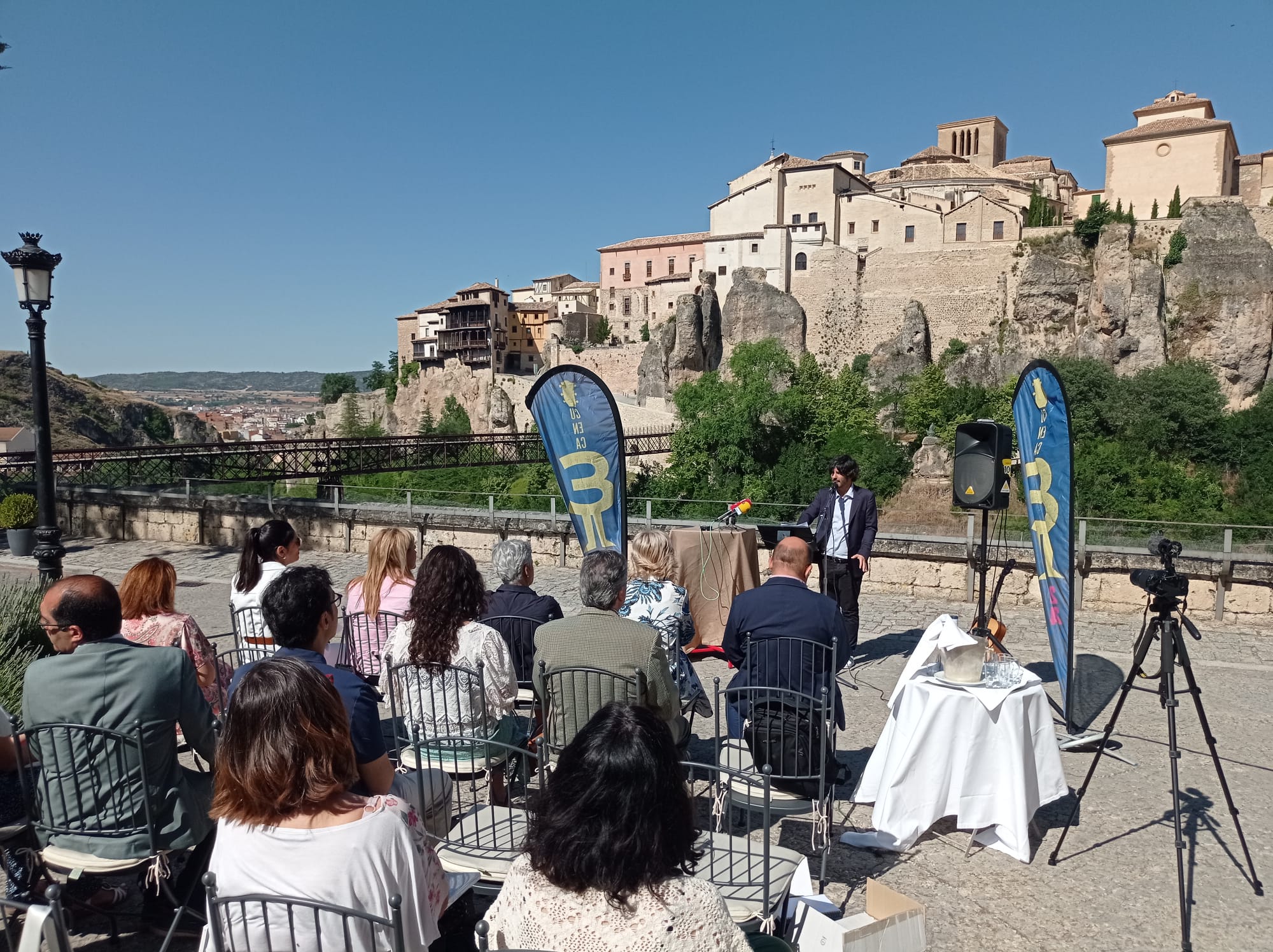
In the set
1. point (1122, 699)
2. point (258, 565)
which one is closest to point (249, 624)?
point (258, 565)

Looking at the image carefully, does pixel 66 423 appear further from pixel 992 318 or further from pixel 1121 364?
pixel 1121 364

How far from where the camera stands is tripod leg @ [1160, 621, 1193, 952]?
323 centimetres

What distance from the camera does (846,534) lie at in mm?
7230

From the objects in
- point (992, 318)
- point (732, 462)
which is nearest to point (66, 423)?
point (732, 462)

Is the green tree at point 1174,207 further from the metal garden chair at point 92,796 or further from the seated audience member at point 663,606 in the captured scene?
the metal garden chair at point 92,796

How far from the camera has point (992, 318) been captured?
4709 cm

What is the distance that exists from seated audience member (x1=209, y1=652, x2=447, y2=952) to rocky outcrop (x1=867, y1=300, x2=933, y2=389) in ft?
157

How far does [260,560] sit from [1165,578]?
4701mm

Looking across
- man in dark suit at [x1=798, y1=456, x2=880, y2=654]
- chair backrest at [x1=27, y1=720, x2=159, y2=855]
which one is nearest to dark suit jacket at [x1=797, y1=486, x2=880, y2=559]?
man in dark suit at [x1=798, y1=456, x2=880, y2=654]

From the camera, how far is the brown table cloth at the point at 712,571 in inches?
308

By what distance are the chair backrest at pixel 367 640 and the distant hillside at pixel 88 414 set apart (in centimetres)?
4917

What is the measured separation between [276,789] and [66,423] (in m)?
Answer: 66.9

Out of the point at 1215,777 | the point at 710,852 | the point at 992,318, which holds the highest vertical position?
the point at 992,318

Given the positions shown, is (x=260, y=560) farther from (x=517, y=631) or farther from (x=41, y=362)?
(x=41, y=362)
